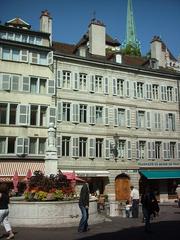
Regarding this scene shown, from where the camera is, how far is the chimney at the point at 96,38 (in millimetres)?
34062

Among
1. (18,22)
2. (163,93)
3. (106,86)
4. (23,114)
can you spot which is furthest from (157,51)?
(23,114)

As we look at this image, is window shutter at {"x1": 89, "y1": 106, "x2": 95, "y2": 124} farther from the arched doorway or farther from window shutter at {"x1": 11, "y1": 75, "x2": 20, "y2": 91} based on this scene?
window shutter at {"x1": 11, "y1": 75, "x2": 20, "y2": 91}

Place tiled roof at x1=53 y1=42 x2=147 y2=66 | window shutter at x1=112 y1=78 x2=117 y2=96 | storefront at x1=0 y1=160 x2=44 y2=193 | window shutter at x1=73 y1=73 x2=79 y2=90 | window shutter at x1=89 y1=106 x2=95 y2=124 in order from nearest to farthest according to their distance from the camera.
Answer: storefront at x1=0 y1=160 x2=44 y2=193
window shutter at x1=73 y1=73 x2=79 y2=90
window shutter at x1=89 y1=106 x2=95 y2=124
tiled roof at x1=53 y1=42 x2=147 y2=66
window shutter at x1=112 y1=78 x2=117 y2=96

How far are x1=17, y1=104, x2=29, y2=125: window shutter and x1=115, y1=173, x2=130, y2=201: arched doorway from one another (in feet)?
31.9

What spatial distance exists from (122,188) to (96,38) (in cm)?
1436

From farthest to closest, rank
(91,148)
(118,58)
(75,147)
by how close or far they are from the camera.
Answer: (118,58) → (91,148) → (75,147)

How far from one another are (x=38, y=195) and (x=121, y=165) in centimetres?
1819

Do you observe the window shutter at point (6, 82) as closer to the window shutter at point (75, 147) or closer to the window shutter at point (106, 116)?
the window shutter at point (75, 147)

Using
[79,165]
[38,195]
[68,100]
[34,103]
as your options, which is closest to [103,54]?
[68,100]

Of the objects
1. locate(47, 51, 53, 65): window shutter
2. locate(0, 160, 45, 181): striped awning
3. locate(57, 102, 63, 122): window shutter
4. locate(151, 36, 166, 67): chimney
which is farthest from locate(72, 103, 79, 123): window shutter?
locate(151, 36, 166, 67): chimney

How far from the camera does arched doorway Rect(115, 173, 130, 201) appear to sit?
3189cm

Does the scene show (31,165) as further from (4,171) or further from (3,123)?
(3,123)

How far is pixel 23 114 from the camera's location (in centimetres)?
2902

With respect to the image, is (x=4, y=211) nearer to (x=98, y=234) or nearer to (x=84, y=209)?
(x=84, y=209)
